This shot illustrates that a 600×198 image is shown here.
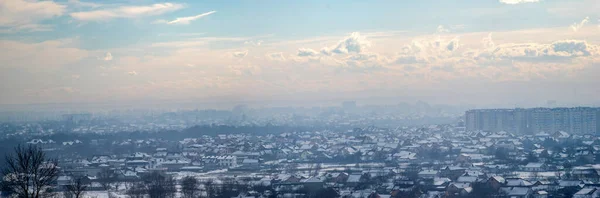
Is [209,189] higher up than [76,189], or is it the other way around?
[76,189]

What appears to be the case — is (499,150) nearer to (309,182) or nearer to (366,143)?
(366,143)

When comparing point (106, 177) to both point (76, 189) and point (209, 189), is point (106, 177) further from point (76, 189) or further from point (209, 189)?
point (76, 189)

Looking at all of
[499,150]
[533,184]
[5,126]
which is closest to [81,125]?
[5,126]

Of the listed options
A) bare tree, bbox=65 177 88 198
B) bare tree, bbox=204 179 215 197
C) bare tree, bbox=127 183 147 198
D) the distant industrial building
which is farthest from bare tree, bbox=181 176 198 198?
the distant industrial building

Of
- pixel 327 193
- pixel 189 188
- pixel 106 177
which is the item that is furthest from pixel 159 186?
pixel 106 177

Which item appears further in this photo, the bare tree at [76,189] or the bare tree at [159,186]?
the bare tree at [159,186]

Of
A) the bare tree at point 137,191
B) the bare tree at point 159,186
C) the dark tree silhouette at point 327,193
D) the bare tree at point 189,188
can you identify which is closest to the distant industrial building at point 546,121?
the bare tree at point 159,186

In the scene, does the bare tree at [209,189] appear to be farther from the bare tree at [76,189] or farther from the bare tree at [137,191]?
the bare tree at [76,189]

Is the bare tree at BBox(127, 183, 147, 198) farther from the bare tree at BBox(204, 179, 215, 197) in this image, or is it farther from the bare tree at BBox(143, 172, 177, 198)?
the bare tree at BBox(204, 179, 215, 197)
